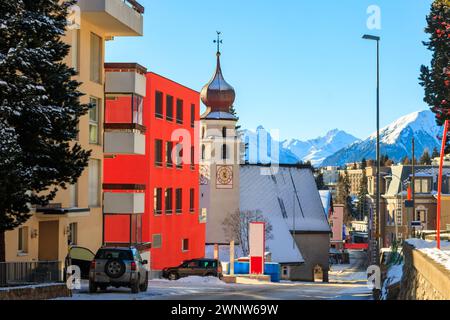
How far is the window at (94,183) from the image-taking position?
42125 mm

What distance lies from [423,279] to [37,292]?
37.4 feet

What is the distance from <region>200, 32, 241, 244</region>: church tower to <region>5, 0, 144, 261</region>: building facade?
53.3 meters

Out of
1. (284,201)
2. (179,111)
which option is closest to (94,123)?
(179,111)

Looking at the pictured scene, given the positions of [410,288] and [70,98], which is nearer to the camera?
[410,288]

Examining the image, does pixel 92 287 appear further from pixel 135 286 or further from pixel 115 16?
pixel 115 16

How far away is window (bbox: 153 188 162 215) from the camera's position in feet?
174

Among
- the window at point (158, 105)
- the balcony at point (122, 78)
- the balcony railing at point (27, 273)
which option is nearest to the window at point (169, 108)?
the window at point (158, 105)

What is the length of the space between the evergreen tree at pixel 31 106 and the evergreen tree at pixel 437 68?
13.3 meters

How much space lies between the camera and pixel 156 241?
53344 millimetres

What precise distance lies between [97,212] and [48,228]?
6.98 meters

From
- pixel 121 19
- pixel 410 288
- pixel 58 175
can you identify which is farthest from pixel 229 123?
pixel 410 288
